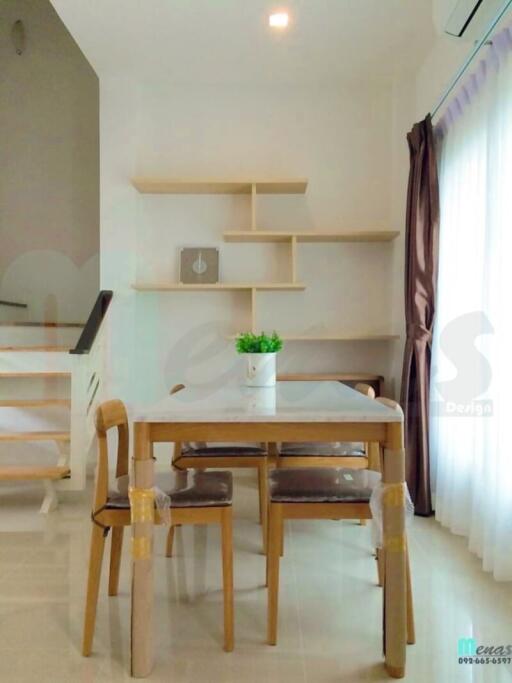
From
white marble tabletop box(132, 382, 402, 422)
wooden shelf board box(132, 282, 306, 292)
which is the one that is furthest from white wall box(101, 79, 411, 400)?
white marble tabletop box(132, 382, 402, 422)

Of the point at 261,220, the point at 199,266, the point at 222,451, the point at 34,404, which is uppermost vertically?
the point at 261,220

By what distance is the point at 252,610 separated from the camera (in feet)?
5.85

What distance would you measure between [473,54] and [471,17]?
0.24m

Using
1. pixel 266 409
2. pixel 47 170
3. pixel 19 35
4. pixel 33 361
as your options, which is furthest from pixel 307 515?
pixel 19 35

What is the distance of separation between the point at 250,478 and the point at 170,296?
1.46m

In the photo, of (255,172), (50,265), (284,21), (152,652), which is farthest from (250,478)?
(284,21)

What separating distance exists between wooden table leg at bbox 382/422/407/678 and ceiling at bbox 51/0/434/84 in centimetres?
242

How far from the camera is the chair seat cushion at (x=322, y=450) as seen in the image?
2.36m

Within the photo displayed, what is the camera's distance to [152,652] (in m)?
1.47

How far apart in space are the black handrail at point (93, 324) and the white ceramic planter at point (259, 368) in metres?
1.25

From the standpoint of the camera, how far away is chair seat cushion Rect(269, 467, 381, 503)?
5.27 feet

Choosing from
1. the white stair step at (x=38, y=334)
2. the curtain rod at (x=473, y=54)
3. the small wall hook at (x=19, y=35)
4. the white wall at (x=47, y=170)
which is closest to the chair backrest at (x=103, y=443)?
the white stair step at (x=38, y=334)

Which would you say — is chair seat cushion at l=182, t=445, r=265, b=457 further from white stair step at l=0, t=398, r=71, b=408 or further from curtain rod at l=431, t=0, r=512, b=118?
curtain rod at l=431, t=0, r=512, b=118

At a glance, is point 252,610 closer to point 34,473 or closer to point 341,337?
point 34,473
